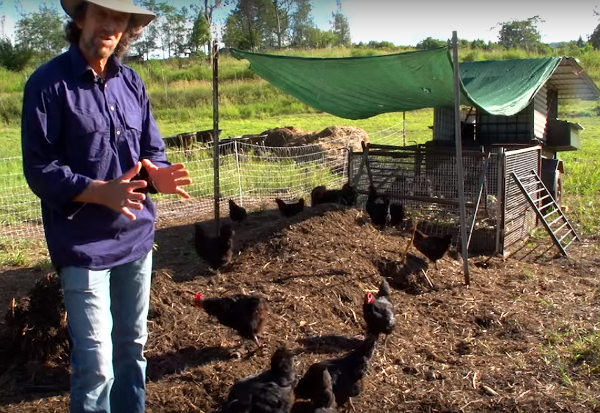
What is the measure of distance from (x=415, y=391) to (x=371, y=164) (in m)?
5.37

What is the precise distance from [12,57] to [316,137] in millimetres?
21972

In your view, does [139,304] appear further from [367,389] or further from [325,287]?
[325,287]

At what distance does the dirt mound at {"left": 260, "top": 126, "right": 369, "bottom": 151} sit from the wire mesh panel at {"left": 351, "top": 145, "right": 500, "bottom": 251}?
568cm

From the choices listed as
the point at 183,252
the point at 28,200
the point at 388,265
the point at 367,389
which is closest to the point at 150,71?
the point at 28,200

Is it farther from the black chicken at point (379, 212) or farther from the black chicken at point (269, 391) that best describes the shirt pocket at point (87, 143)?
the black chicken at point (379, 212)

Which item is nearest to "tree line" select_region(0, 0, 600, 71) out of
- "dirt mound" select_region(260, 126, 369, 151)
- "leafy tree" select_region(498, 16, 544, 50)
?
"leafy tree" select_region(498, 16, 544, 50)

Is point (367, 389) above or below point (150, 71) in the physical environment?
below

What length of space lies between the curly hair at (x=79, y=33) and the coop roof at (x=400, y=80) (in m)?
3.80

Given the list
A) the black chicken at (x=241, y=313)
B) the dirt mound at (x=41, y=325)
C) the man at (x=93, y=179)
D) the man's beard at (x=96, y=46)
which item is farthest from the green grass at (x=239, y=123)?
the man's beard at (x=96, y=46)

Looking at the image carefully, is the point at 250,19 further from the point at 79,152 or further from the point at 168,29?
the point at 79,152

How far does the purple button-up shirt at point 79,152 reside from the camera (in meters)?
2.35

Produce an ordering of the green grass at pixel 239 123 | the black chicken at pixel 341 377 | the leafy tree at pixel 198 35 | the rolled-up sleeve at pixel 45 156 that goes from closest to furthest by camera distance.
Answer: the rolled-up sleeve at pixel 45 156 → the black chicken at pixel 341 377 → the green grass at pixel 239 123 → the leafy tree at pixel 198 35

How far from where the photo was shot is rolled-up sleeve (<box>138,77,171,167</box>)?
2.81 m

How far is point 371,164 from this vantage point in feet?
29.5
